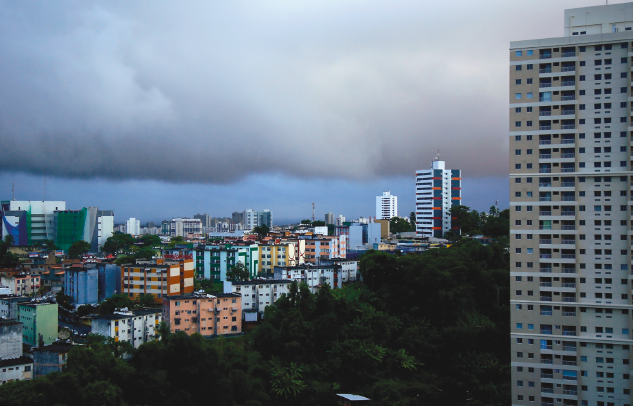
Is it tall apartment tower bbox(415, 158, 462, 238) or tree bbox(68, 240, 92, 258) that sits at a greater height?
tall apartment tower bbox(415, 158, 462, 238)

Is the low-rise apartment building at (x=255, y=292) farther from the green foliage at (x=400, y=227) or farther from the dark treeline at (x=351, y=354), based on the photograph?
the green foliage at (x=400, y=227)

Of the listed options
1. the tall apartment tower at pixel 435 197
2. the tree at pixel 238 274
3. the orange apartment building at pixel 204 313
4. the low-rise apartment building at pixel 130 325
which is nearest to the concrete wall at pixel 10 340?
the low-rise apartment building at pixel 130 325

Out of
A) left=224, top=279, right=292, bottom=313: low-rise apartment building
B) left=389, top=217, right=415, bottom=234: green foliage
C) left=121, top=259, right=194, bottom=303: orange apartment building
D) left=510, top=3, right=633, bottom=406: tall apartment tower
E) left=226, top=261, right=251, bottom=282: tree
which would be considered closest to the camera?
left=510, top=3, right=633, bottom=406: tall apartment tower

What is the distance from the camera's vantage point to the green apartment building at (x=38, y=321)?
2353cm

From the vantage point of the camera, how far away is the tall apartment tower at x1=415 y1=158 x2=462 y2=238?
5550 centimetres

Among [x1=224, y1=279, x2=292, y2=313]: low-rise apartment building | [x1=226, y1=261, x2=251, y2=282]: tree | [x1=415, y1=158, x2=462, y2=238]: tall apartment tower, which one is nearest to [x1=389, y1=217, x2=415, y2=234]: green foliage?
[x1=415, y1=158, x2=462, y2=238]: tall apartment tower

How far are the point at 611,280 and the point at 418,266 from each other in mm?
10543

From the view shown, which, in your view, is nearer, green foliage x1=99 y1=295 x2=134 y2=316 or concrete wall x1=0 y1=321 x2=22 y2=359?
concrete wall x1=0 y1=321 x2=22 y2=359

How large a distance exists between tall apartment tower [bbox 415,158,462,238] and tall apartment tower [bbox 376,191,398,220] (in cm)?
Answer: 3610

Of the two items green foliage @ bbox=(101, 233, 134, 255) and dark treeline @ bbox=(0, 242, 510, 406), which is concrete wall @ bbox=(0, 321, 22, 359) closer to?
dark treeline @ bbox=(0, 242, 510, 406)

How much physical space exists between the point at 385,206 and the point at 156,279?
2632 inches

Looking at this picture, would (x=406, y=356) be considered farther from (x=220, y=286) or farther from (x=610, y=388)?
(x=220, y=286)

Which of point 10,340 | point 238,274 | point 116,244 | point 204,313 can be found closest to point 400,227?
point 116,244

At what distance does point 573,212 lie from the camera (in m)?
16.5
